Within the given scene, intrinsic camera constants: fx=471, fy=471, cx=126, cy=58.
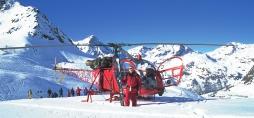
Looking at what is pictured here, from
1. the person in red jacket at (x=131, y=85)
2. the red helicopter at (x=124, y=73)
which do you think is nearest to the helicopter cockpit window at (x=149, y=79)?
the red helicopter at (x=124, y=73)

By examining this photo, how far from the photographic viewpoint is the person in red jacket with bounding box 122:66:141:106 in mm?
22391

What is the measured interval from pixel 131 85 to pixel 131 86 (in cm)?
7

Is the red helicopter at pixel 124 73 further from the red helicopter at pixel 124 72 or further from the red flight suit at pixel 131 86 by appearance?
the red flight suit at pixel 131 86

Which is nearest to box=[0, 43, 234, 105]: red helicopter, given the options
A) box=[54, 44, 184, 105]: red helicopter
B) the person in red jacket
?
box=[54, 44, 184, 105]: red helicopter

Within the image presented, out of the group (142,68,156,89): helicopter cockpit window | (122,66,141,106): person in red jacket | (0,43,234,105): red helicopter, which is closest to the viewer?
(122,66,141,106): person in red jacket

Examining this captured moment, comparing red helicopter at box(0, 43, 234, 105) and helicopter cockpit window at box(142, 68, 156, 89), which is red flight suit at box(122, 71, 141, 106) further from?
helicopter cockpit window at box(142, 68, 156, 89)

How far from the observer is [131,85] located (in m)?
22.9

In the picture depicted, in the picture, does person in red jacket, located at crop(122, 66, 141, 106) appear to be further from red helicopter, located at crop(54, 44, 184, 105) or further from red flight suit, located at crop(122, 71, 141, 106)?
red helicopter, located at crop(54, 44, 184, 105)

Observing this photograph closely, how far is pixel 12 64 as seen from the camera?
112 metres

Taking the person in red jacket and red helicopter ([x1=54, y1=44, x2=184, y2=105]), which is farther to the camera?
red helicopter ([x1=54, y1=44, x2=184, y2=105])

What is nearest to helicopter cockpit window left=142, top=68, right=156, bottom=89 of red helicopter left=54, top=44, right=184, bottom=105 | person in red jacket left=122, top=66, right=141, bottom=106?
red helicopter left=54, top=44, right=184, bottom=105

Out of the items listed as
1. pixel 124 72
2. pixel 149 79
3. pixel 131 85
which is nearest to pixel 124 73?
pixel 124 72

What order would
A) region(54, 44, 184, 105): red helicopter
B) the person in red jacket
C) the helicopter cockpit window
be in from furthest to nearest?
the helicopter cockpit window < region(54, 44, 184, 105): red helicopter < the person in red jacket

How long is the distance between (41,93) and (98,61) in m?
55.9
